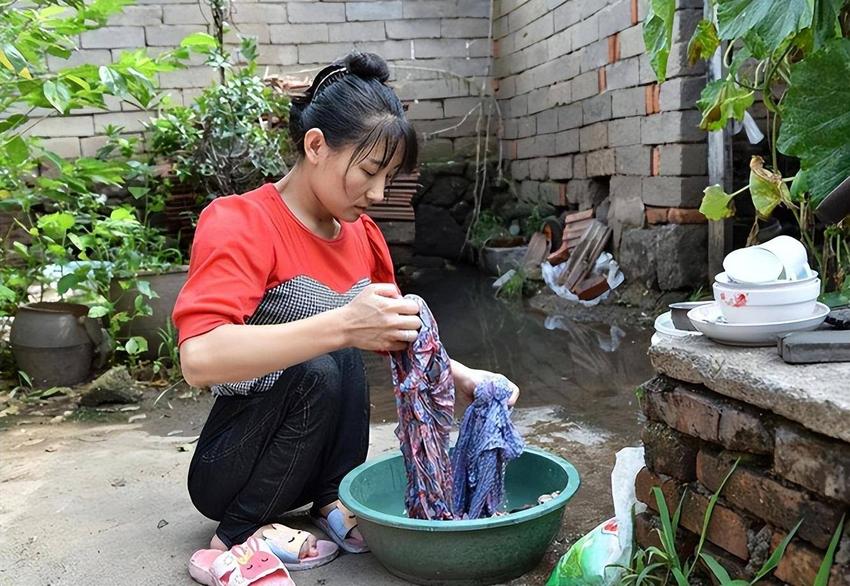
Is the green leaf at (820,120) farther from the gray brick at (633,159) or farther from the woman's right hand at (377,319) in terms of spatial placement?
the gray brick at (633,159)

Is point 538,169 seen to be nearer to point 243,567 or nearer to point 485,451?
point 485,451

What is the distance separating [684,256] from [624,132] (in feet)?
3.76

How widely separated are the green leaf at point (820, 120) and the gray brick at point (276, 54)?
6.72 m

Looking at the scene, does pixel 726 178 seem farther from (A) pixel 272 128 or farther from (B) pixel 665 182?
(A) pixel 272 128

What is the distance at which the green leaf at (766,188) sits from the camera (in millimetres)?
2299

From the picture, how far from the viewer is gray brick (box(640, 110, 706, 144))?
5047 millimetres

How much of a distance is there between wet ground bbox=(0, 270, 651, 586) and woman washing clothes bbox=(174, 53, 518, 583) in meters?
0.17

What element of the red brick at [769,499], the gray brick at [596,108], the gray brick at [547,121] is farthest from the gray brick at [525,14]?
the red brick at [769,499]

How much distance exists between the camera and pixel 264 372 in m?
1.64

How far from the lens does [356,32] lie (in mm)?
8109

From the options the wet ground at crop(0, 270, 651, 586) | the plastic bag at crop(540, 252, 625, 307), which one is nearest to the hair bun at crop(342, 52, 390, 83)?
the wet ground at crop(0, 270, 651, 586)

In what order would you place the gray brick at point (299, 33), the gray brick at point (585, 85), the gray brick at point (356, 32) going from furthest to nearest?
the gray brick at point (356, 32)
the gray brick at point (299, 33)
the gray brick at point (585, 85)

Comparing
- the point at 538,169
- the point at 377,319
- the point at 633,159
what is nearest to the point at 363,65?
the point at 377,319

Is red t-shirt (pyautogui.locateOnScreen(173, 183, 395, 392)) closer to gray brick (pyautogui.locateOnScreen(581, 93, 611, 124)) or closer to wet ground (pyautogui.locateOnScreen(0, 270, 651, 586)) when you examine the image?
A: wet ground (pyautogui.locateOnScreen(0, 270, 651, 586))
